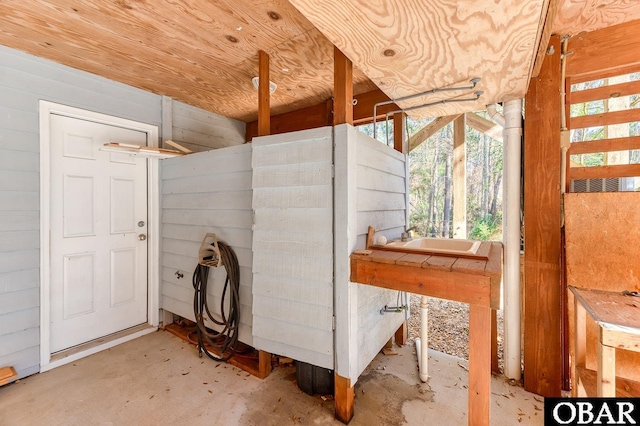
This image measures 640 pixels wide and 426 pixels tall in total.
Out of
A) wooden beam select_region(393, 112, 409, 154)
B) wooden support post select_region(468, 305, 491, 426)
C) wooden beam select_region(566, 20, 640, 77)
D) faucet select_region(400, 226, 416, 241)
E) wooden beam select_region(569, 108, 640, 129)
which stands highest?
wooden beam select_region(566, 20, 640, 77)

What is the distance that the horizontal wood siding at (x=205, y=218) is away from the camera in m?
2.12

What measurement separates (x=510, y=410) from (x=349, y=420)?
41.3 inches

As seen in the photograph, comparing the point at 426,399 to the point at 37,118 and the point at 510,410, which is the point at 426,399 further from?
the point at 37,118

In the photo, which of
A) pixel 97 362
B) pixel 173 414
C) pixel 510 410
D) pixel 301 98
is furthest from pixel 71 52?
pixel 510 410

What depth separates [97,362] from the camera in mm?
2207

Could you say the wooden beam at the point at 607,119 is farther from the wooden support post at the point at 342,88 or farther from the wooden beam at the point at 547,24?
the wooden support post at the point at 342,88

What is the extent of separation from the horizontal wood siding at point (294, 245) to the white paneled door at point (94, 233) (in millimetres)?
1704

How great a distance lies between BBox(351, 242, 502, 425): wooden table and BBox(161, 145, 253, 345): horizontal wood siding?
1220mm

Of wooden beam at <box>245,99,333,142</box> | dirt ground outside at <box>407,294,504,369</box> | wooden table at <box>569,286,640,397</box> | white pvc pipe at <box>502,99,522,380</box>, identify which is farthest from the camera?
wooden beam at <box>245,99,333,142</box>

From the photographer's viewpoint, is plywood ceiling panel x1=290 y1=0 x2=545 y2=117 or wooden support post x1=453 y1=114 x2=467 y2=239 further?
wooden support post x1=453 y1=114 x2=467 y2=239

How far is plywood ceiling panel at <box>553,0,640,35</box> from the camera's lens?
1.48 m

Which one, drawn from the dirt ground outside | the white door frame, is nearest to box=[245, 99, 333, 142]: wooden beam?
the white door frame

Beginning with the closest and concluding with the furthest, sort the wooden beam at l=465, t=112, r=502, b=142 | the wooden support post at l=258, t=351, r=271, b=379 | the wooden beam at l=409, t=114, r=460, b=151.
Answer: the wooden support post at l=258, t=351, r=271, b=379
the wooden beam at l=465, t=112, r=502, b=142
the wooden beam at l=409, t=114, r=460, b=151

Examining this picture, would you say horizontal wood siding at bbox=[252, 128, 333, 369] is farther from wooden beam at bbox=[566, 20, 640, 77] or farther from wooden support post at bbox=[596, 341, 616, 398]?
wooden beam at bbox=[566, 20, 640, 77]
